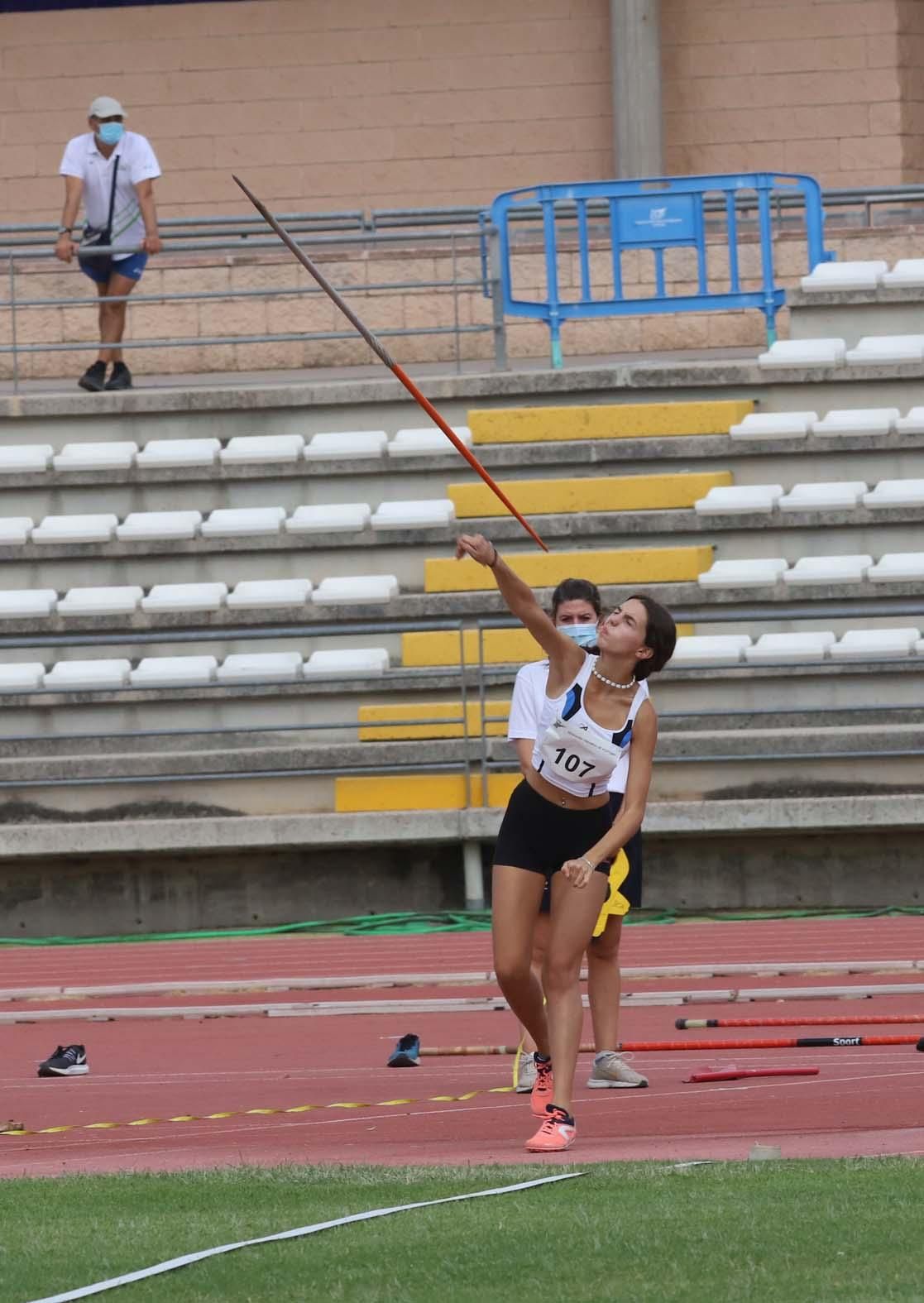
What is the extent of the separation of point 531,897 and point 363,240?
12099mm

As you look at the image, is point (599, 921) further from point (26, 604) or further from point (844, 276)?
point (844, 276)

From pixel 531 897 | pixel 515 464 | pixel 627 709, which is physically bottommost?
pixel 531 897

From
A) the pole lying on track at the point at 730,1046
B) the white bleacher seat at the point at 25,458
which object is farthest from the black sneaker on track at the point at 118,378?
the pole lying on track at the point at 730,1046

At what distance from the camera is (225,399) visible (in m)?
16.5

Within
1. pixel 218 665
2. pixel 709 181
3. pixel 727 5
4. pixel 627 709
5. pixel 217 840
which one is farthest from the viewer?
pixel 727 5

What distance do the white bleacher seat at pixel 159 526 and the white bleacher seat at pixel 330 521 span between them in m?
0.63

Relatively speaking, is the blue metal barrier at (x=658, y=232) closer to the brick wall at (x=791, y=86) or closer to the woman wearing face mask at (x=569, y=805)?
the brick wall at (x=791, y=86)

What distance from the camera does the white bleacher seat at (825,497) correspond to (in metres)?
15.0

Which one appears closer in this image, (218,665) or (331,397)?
(218,665)

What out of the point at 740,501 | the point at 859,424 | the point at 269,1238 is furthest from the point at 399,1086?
the point at 859,424

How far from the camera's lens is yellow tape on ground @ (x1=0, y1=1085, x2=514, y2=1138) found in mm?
7943

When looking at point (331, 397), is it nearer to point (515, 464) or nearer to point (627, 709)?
point (515, 464)

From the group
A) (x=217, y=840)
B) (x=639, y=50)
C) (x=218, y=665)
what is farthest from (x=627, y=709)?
(x=639, y=50)

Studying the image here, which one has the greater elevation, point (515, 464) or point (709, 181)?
point (709, 181)
